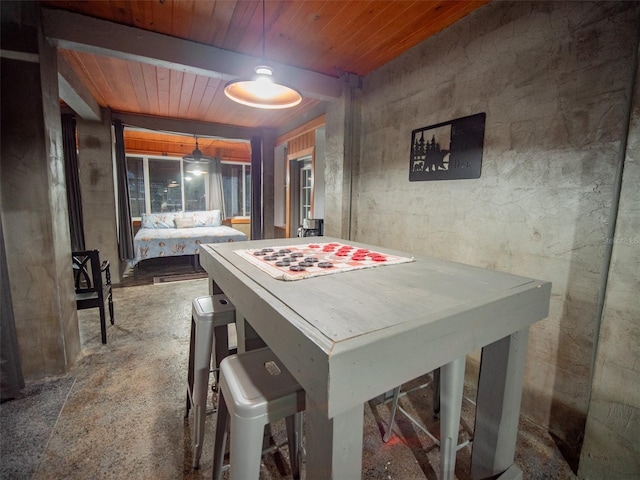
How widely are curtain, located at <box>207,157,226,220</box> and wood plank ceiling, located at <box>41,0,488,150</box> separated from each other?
13.6ft

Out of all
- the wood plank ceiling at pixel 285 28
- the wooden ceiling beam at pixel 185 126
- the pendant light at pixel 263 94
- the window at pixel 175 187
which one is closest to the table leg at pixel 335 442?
the pendant light at pixel 263 94

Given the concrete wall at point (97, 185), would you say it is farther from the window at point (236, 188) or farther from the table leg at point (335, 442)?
the table leg at point (335, 442)

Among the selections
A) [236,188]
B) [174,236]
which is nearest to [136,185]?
[236,188]

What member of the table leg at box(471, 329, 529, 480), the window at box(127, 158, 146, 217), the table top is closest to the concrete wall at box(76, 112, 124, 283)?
the window at box(127, 158, 146, 217)

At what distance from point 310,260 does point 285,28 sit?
69.1 inches

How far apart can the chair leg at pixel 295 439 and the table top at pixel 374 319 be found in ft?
2.04

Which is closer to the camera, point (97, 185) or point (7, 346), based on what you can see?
point (7, 346)

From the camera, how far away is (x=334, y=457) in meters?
0.67

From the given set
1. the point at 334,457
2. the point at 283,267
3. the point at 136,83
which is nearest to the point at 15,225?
the point at 283,267

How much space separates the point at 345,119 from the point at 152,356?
272 cm

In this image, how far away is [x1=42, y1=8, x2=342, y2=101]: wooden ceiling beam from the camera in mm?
1959

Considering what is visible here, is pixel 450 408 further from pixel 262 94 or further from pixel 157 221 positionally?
pixel 157 221

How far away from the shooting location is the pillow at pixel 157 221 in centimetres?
604

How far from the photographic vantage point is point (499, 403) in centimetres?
113
